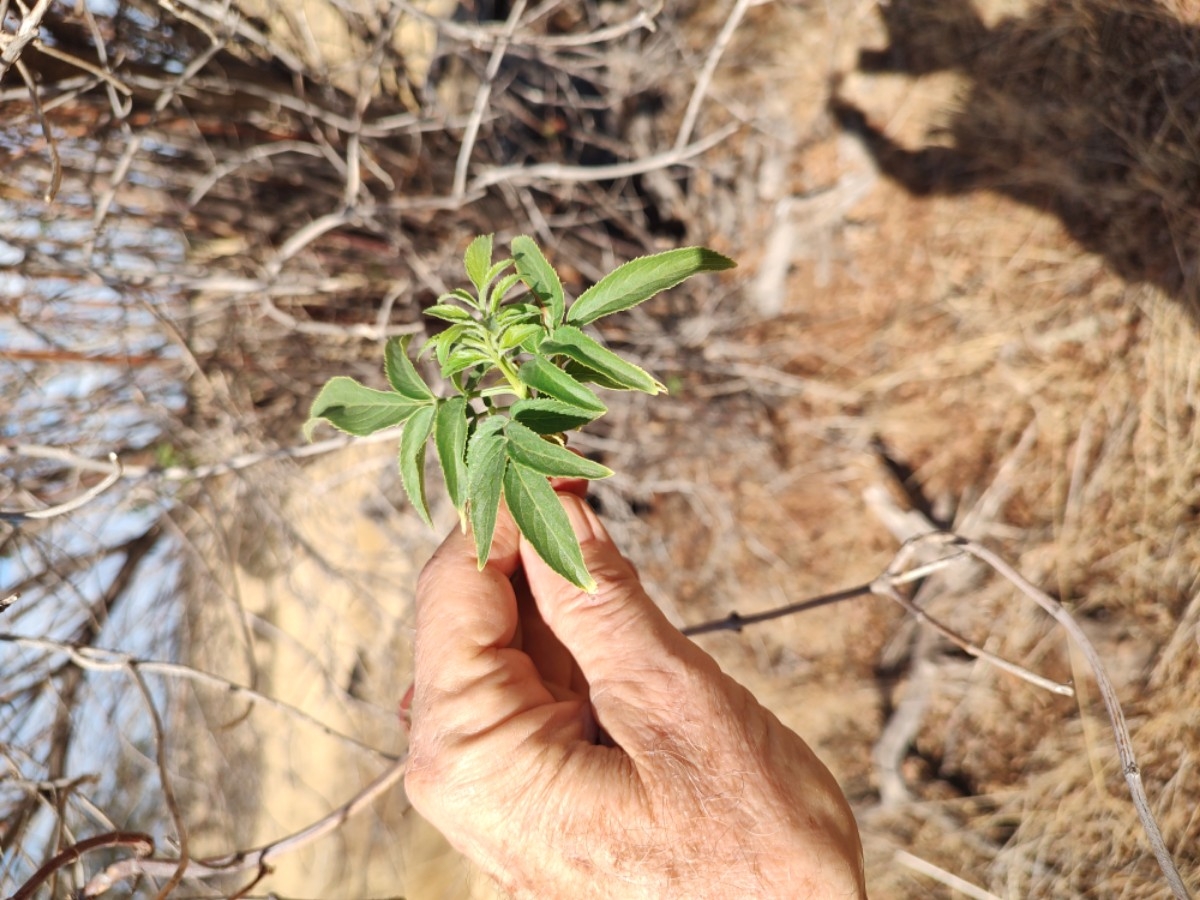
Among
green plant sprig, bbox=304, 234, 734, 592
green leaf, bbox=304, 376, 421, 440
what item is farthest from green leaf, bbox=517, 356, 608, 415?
green leaf, bbox=304, 376, 421, 440

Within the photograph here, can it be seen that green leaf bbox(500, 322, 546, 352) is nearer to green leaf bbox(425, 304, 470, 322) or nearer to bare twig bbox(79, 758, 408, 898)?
green leaf bbox(425, 304, 470, 322)

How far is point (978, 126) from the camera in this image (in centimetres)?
290

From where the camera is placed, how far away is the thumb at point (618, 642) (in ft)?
4.15

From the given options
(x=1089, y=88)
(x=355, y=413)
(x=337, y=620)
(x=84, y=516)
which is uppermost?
(x=1089, y=88)

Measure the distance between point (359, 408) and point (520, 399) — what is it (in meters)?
0.26

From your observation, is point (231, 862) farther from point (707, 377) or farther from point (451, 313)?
point (707, 377)

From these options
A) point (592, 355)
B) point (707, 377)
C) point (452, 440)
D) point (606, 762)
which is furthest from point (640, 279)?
point (707, 377)

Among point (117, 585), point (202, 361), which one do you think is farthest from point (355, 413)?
point (117, 585)

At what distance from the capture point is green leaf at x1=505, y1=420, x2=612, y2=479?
104 cm

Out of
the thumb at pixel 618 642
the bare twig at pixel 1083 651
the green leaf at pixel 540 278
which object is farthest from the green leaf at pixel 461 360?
the bare twig at pixel 1083 651

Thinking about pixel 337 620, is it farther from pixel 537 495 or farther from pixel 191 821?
pixel 537 495

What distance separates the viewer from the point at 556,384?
107cm

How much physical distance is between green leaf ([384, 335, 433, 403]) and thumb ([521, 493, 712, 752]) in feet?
0.92

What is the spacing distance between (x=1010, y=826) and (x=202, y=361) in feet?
10.6
